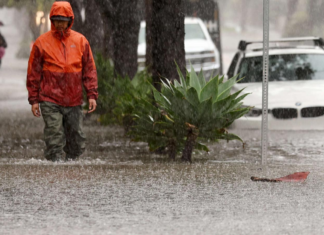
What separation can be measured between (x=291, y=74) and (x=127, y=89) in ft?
8.90

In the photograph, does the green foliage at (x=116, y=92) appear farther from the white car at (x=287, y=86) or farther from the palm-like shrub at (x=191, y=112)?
the palm-like shrub at (x=191, y=112)

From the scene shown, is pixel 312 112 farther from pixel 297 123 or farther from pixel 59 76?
pixel 59 76

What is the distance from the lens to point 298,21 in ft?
203

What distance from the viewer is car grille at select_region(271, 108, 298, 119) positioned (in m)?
12.6

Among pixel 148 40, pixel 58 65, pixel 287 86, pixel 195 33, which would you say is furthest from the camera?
pixel 195 33

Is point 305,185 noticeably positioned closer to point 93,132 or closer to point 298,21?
point 93,132

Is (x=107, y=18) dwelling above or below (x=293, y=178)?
above

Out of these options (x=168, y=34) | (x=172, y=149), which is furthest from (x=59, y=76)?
(x=168, y=34)

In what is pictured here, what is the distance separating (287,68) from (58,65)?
6.04 metres

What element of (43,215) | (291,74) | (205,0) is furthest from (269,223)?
(205,0)

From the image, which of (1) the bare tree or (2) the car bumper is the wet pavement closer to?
(2) the car bumper

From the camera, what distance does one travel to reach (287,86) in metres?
13.1

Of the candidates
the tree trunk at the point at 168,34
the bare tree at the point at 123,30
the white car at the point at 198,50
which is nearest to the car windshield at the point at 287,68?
the bare tree at the point at 123,30

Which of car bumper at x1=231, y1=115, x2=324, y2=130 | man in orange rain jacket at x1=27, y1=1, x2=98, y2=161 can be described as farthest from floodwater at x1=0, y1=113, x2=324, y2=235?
car bumper at x1=231, y1=115, x2=324, y2=130
